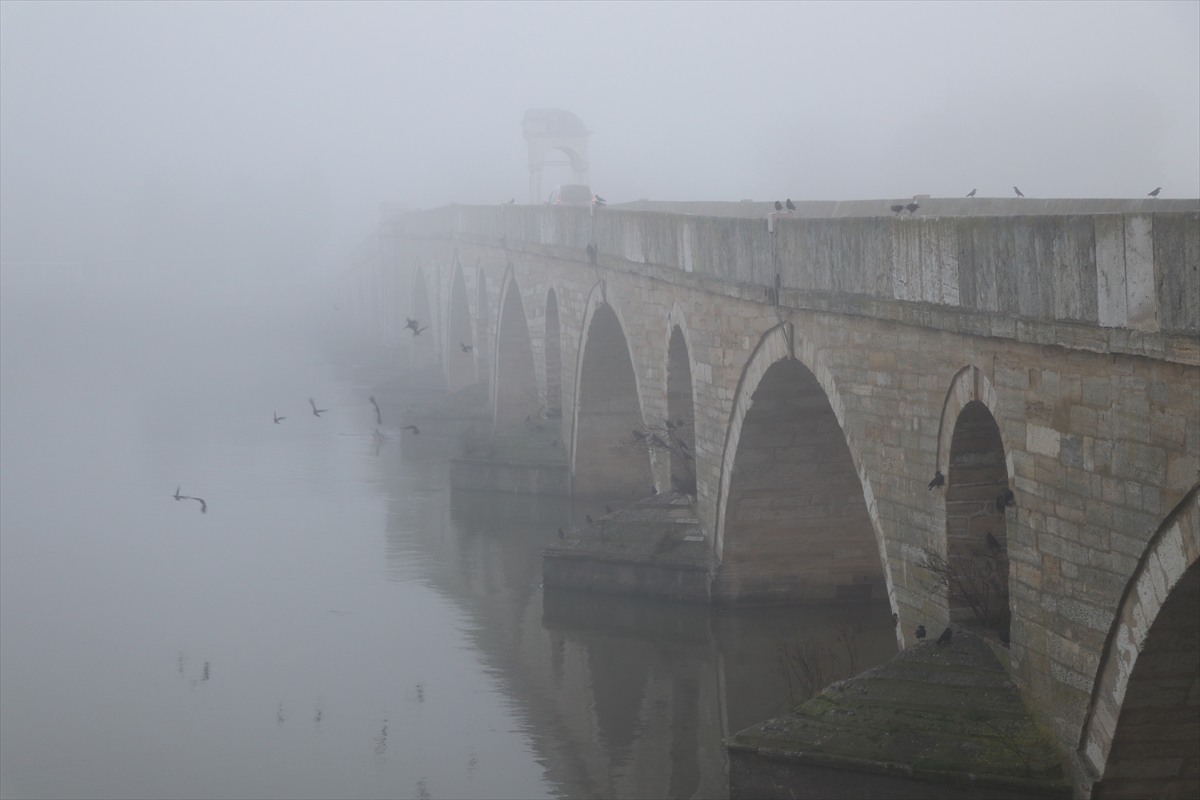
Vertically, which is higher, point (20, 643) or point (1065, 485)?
point (1065, 485)

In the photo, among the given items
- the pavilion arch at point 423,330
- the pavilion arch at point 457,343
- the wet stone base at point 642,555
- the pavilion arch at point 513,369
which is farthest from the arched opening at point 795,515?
the pavilion arch at point 423,330

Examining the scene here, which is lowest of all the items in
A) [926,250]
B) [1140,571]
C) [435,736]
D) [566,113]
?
[435,736]

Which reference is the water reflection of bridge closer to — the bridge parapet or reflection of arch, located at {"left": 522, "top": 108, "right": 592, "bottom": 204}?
the bridge parapet

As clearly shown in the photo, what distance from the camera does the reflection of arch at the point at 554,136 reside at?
3909 cm

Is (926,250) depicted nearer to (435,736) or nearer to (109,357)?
(435,736)

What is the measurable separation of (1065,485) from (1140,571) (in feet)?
1.97

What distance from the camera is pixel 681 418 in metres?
12.6

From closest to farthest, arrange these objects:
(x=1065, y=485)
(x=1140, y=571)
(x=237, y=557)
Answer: (x=1140, y=571)
(x=1065, y=485)
(x=237, y=557)

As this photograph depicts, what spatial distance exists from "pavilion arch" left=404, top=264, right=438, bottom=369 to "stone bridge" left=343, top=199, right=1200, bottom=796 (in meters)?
17.4

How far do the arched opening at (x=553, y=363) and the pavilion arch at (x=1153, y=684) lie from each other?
12.2 meters

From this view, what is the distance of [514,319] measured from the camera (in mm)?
21047

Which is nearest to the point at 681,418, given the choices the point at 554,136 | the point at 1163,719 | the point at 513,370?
the point at 1163,719

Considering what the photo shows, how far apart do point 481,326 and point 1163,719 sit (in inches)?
737

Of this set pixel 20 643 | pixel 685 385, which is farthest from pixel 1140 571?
pixel 20 643
